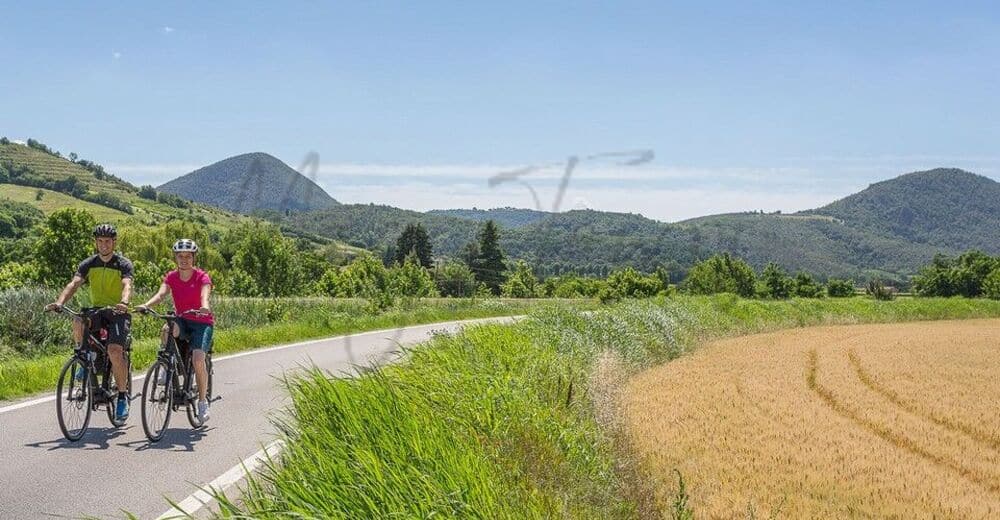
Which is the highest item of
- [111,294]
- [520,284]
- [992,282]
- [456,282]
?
[111,294]

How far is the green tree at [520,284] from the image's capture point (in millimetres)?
100750

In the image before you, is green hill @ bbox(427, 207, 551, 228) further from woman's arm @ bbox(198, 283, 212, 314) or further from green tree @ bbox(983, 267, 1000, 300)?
green tree @ bbox(983, 267, 1000, 300)

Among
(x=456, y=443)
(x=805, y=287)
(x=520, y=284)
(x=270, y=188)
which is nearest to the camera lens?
(x=456, y=443)

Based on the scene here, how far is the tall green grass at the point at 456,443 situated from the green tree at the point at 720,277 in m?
108

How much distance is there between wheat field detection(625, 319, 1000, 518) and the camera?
832 cm

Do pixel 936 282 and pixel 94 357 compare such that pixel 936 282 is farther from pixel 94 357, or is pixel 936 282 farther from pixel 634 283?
pixel 94 357

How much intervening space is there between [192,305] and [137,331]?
1105 cm

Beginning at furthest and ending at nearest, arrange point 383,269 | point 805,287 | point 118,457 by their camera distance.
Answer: point 805,287
point 383,269
point 118,457

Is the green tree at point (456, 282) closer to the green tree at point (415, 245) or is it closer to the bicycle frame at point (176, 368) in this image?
the green tree at point (415, 245)

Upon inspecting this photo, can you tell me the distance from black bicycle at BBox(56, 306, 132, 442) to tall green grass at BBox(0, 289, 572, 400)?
2.64 m

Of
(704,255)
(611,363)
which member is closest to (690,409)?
(611,363)

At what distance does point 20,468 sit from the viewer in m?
7.04

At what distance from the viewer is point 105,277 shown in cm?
886

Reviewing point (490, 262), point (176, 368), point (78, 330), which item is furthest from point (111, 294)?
point (490, 262)
